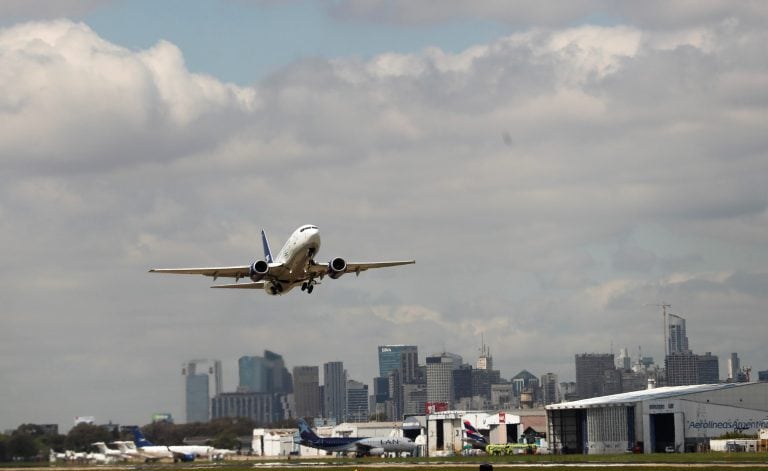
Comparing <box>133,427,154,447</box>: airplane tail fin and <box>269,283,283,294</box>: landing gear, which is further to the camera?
<box>133,427,154,447</box>: airplane tail fin

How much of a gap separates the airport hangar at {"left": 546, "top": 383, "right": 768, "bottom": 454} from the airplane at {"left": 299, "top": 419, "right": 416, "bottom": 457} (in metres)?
30.1

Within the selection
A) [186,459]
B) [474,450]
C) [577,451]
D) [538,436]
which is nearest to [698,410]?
[577,451]

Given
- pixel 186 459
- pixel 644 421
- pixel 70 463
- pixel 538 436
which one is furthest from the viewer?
pixel 538 436

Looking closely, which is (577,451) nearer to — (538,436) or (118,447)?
(538,436)

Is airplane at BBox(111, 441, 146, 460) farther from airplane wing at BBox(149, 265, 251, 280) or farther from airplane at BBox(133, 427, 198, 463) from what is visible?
airplane wing at BBox(149, 265, 251, 280)

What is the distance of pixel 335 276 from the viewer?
97812 millimetres

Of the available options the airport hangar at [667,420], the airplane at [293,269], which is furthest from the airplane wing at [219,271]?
the airport hangar at [667,420]

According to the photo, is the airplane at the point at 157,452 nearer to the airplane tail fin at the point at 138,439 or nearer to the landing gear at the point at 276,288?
the airplane tail fin at the point at 138,439

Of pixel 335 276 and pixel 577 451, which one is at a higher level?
pixel 335 276

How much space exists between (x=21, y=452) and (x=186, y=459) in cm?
3149

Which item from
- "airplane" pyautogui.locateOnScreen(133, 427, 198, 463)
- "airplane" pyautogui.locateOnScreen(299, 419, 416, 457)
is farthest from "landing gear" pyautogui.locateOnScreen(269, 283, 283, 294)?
"airplane" pyautogui.locateOnScreen(133, 427, 198, 463)

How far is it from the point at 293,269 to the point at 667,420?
73254mm

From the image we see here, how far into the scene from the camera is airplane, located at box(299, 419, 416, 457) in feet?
595

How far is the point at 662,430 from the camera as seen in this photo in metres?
154
